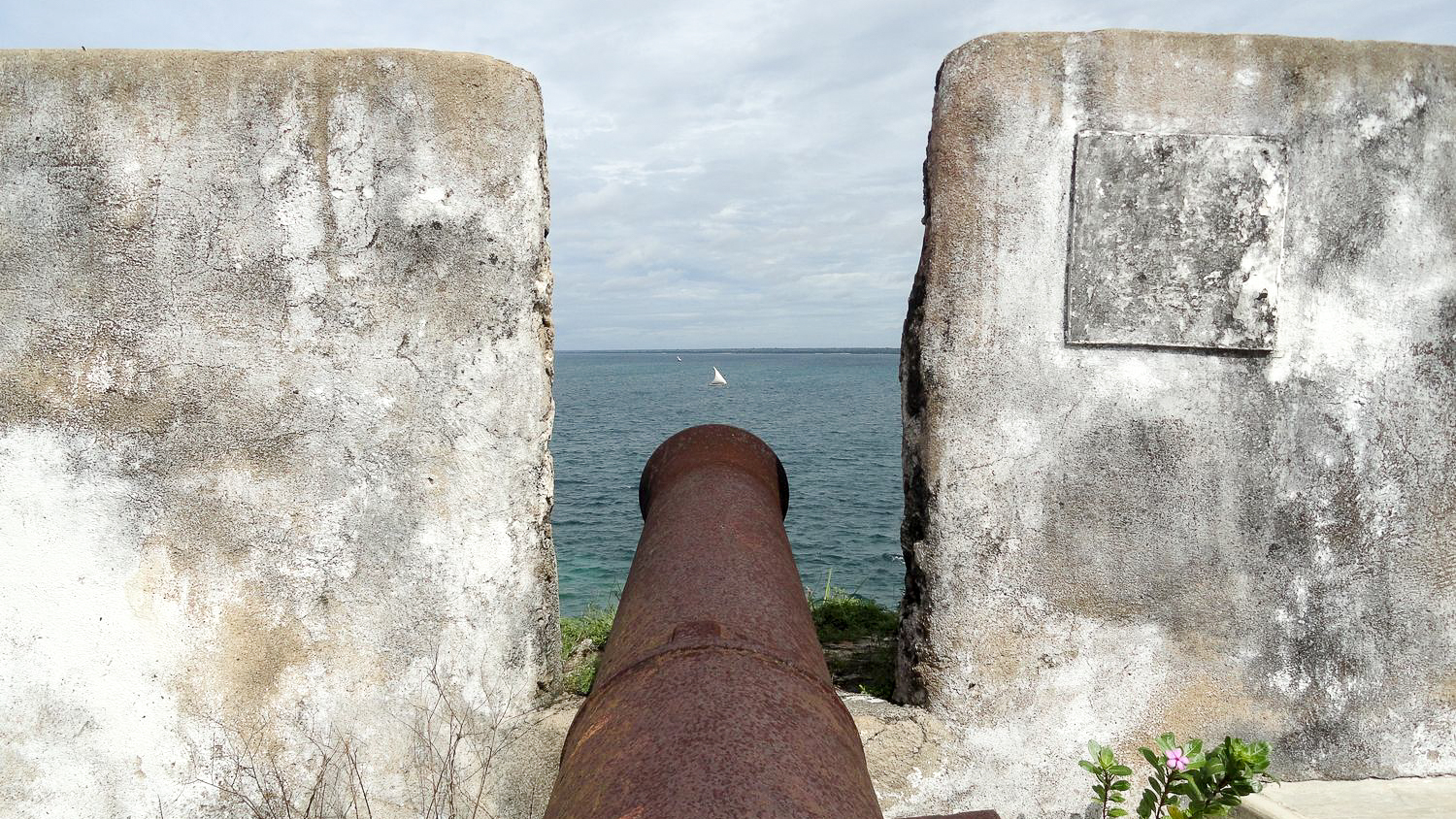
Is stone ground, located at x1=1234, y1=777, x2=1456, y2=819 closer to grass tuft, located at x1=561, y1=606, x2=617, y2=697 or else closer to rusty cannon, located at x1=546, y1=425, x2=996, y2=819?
rusty cannon, located at x1=546, y1=425, x2=996, y2=819

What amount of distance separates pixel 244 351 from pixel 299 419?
27 centimetres

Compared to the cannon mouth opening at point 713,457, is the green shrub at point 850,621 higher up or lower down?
lower down

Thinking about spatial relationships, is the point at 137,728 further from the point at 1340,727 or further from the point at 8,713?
the point at 1340,727

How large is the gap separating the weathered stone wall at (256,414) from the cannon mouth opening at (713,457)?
0.42 metres

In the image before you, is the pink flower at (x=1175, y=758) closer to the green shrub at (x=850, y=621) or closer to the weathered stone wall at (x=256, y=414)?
the green shrub at (x=850, y=621)

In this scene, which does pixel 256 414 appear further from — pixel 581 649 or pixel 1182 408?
pixel 1182 408

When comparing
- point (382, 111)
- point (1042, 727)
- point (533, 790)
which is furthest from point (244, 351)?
point (1042, 727)

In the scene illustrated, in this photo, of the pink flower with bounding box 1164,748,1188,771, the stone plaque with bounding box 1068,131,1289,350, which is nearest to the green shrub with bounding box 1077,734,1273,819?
the pink flower with bounding box 1164,748,1188,771

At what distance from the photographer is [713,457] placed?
2787 millimetres

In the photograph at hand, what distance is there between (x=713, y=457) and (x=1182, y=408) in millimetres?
1566

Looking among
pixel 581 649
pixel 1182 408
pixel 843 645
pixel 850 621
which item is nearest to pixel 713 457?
pixel 581 649

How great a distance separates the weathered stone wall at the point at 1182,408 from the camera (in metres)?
2.82

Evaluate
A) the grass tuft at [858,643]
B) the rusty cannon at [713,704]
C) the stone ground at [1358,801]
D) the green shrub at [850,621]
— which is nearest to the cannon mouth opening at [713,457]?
the rusty cannon at [713,704]

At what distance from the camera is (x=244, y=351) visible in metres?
2.80
